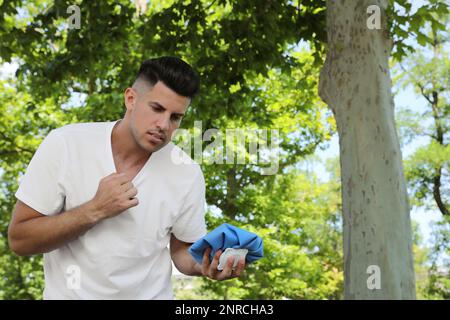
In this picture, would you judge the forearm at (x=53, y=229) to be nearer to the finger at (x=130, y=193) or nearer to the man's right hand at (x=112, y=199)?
the man's right hand at (x=112, y=199)

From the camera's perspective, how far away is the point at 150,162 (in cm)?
259

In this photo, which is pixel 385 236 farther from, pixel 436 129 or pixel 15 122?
pixel 436 129

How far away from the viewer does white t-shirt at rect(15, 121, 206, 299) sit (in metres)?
2.34

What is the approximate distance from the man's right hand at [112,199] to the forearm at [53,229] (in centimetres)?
2

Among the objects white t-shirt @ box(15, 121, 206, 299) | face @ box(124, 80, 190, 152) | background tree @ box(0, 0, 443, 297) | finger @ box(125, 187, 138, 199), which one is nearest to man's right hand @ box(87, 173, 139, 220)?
finger @ box(125, 187, 138, 199)

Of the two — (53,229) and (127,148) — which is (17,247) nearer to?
(53,229)

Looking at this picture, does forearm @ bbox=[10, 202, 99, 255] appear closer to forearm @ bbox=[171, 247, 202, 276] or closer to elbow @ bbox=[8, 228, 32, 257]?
elbow @ bbox=[8, 228, 32, 257]

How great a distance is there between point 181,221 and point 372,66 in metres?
3.71

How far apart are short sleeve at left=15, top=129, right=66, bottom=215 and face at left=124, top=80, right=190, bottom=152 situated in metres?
0.34

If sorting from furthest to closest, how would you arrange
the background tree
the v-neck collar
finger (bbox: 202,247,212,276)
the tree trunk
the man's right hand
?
the background tree < the tree trunk < the v-neck collar < finger (bbox: 202,247,212,276) < the man's right hand

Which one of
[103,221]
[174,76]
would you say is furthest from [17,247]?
[174,76]

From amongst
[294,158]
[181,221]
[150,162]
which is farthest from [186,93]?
[294,158]

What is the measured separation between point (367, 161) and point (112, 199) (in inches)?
147

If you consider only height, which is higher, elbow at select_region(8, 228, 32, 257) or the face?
the face
